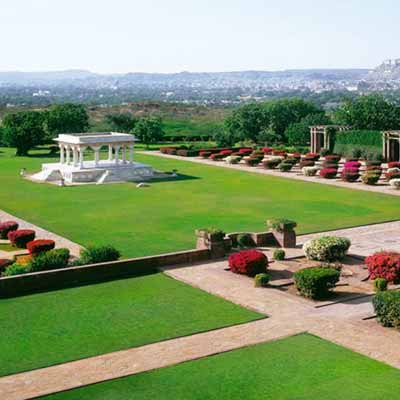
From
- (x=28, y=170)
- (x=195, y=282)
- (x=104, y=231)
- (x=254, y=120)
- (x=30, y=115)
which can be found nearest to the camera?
(x=195, y=282)

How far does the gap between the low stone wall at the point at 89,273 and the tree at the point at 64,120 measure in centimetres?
6280

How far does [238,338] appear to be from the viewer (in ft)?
56.7

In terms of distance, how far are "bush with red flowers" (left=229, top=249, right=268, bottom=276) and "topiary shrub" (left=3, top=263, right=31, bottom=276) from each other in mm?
6702

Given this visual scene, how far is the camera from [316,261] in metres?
25.0

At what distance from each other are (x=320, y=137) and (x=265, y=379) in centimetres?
5886

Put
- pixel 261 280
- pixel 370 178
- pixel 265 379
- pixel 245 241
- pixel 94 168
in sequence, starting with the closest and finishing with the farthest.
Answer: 1. pixel 265 379
2. pixel 261 280
3. pixel 245 241
4. pixel 370 178
5. pixel 94 168

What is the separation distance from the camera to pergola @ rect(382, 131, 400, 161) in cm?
6178

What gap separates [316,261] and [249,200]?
51.2 ft

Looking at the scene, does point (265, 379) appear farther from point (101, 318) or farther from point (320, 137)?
point (320, 137)

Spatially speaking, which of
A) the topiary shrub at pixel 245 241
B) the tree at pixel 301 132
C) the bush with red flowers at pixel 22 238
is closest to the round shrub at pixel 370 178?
the topiary shrub at pixel 245 241

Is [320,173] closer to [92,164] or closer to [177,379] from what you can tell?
[92,164]

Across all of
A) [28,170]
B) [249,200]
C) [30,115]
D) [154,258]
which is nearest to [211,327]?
[154,258]

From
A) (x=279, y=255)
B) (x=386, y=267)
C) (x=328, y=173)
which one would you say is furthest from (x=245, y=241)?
(x=328, y=173)

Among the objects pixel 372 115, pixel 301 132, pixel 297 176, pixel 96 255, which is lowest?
pixel 297 176
